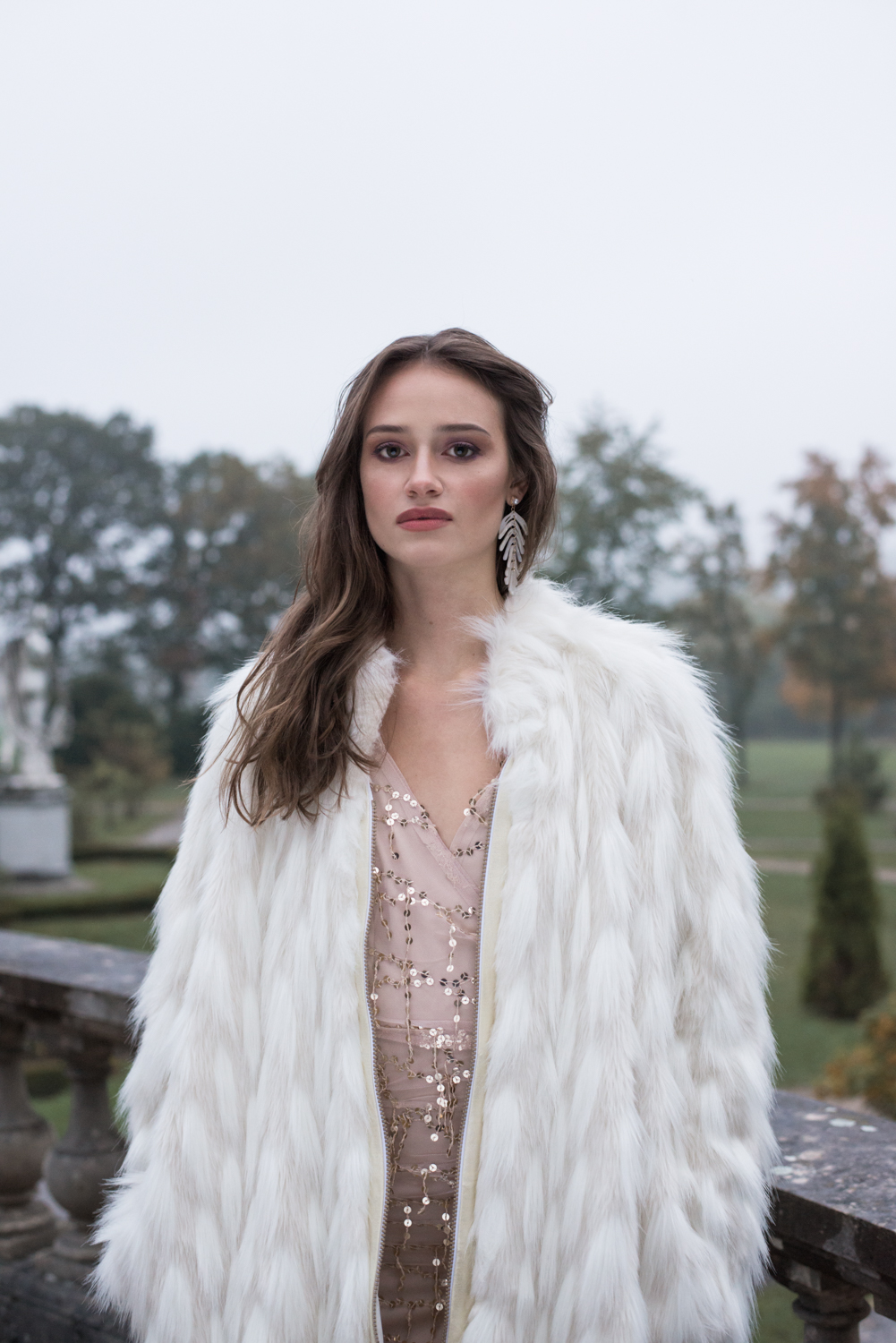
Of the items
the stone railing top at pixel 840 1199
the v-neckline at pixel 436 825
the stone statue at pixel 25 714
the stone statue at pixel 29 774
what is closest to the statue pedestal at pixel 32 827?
the stone statue at pixel 29 774

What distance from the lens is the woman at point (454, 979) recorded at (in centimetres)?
190

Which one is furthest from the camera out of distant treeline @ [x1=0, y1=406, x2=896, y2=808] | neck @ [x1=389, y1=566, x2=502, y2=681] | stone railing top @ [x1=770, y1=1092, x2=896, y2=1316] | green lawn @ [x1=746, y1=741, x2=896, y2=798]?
green lawn @ [x1=746, y1=741, x2=896, y2=798]

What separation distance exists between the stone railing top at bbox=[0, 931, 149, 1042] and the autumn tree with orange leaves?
28356 millimetres

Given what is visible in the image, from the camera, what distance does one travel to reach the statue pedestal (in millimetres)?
18078

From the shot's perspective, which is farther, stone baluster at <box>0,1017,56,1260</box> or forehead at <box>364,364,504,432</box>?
stone baluster at <box>0,1017,56,1260</box>

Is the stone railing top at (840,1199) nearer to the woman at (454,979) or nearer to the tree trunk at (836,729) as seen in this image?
the woman at (454,979)

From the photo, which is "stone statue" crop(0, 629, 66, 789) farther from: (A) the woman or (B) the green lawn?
(B) the green lawn

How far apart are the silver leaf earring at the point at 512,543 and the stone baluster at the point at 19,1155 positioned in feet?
6.17

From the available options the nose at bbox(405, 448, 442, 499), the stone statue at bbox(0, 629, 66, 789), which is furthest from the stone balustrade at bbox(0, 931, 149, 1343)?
the stone statue at bbox(0, 629, 66, 789)

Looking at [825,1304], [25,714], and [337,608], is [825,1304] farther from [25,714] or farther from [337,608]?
[25,714]

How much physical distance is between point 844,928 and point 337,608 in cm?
1213

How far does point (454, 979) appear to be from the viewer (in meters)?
2.03

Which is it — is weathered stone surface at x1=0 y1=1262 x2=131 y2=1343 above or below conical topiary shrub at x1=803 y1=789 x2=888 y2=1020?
above

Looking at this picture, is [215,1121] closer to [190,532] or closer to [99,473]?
[190,532]
